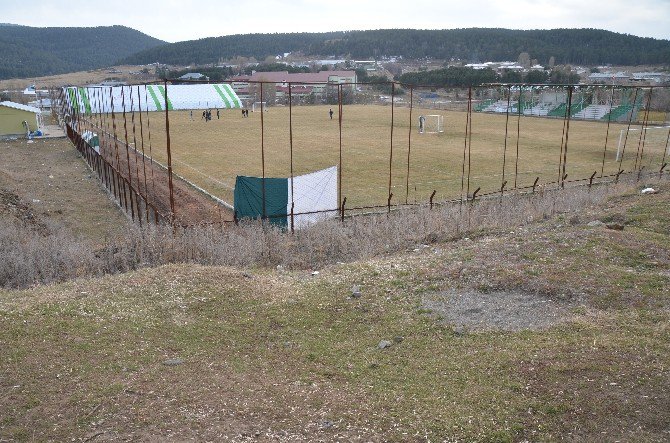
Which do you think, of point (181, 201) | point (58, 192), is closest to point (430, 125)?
point (181, 201)

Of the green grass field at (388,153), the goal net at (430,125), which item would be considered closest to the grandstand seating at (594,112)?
the green grass field at (388,153)

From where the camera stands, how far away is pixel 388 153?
36.7 meters

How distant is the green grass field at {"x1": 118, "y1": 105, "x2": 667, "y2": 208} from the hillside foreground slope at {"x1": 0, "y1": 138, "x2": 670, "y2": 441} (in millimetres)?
7246

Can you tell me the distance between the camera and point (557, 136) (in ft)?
151

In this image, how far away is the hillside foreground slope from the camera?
5840 millimetres

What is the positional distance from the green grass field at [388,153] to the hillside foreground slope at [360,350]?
725 cm

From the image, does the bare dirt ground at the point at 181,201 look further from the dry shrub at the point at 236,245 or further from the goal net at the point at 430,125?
the goal net at the point at 430,125

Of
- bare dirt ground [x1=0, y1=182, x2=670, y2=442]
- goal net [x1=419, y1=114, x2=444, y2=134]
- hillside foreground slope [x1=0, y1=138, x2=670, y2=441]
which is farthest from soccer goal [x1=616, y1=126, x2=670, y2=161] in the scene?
bare dirt ground [x1=0, y1=182, x2=670, y2=442]

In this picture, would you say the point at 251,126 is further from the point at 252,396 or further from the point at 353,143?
the point at 252,396

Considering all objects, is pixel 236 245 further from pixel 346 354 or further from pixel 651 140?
pixel 651 140

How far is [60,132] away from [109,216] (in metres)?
35.8

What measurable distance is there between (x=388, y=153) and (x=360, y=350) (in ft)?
98.0

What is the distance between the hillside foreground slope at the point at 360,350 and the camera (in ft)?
19.2

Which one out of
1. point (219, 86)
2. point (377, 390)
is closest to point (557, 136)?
point (377, 390)
